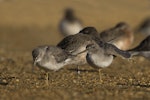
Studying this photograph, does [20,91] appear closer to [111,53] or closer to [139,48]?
[111,53]

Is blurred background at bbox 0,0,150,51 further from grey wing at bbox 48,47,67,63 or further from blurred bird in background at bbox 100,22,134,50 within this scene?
grey wing at bbox 48,47,67,63

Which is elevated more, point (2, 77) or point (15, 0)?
point (15, 0)

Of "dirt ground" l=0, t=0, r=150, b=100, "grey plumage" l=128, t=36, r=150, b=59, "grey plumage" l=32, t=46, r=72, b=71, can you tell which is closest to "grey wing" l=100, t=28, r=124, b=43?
"dirt ground" l=0, t=0, r=150, b=100

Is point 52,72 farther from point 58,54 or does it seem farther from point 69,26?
point 69,26

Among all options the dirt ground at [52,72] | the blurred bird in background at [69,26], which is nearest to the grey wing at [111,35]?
the dirt ground at [52,72]

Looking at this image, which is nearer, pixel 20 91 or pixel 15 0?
pixel 20 91

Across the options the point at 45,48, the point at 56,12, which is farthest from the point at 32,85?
the point at 56,12

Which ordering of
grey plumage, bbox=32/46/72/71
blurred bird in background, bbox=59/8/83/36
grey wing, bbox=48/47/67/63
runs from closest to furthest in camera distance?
1. grey plumage, bbox=32/46/72/71
2. grey wing, bbox=48/47/67/63
3. blurred bird in background, bbox=59/8/83/36

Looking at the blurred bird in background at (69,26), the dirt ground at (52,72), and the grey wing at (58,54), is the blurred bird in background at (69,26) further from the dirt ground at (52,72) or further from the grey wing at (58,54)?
the grey wing at (58,54)
